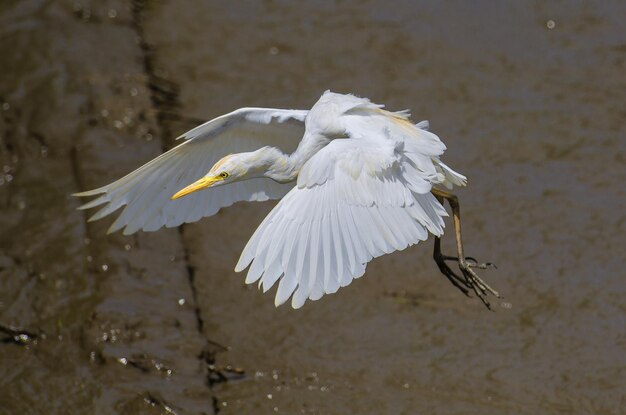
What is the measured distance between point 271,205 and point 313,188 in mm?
2199

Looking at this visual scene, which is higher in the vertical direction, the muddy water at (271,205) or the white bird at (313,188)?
the white bird at (313,188)

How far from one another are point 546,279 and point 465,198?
68 cm

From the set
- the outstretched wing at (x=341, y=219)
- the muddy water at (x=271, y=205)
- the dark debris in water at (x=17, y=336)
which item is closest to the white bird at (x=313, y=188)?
the outstretched wing at (x=341, y=219)

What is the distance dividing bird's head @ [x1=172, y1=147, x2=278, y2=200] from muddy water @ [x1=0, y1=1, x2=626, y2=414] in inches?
53.1

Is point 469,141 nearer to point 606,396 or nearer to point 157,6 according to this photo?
point 606,396

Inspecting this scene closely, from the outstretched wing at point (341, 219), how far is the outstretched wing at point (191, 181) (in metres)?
0.67

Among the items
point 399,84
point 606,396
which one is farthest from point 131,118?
point 606,396

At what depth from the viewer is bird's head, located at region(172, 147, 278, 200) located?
165 inches

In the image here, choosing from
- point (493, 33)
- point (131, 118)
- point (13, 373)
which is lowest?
point (13, 373)

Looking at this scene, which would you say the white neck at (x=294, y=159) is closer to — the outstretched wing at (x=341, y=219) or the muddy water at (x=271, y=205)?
the outstretched wing at (x=341, y=219)

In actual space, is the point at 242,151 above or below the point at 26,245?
above

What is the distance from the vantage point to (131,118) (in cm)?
664

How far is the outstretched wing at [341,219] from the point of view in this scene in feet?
11.9

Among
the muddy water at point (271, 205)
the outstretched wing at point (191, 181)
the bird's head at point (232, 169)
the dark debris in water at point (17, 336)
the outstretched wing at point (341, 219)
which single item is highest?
the outstretched wing at point (341, 219)
